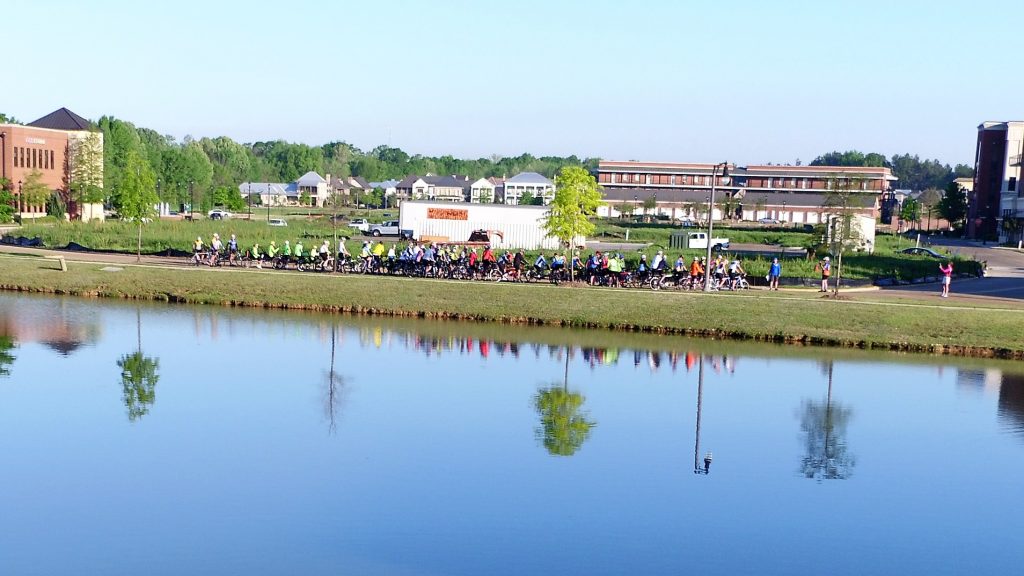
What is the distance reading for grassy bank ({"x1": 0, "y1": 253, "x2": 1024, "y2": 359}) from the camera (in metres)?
32.4

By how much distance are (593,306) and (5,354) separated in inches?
725

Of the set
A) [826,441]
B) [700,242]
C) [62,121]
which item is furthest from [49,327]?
[62,121]

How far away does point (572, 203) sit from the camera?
1650 inches

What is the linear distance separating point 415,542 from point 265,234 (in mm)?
47027

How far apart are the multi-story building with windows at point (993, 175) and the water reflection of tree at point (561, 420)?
281ft

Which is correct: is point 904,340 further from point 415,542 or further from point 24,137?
point 24,137

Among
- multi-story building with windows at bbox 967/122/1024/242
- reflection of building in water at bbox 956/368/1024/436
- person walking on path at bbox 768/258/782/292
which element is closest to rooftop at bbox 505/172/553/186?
multi-story building with windows at bbox 967/122/1024/242

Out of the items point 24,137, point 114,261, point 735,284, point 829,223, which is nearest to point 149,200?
point 114,261

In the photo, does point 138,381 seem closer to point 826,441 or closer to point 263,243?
point 826,441

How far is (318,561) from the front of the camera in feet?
43.9

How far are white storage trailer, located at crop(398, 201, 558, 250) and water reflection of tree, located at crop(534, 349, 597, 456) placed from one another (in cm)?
3433

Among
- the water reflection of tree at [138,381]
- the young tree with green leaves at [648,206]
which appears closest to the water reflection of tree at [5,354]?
the water reflection of tree at [138,381]

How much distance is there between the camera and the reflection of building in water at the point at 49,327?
28250 mm

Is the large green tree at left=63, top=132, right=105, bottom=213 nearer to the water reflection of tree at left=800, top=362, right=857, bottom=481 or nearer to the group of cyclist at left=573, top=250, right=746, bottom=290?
the group of cyclist at left=573, top=250, right=746, bottom=290
